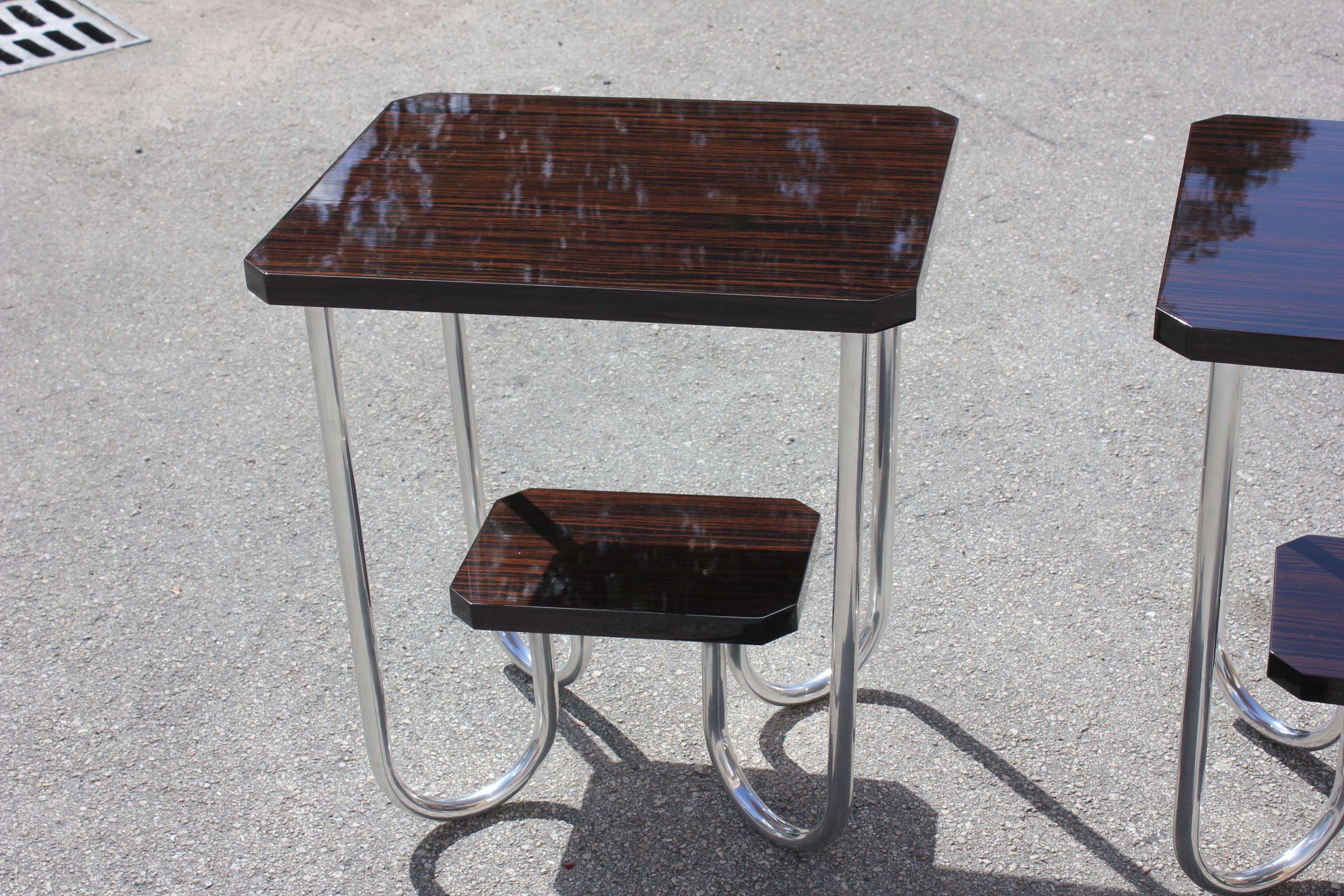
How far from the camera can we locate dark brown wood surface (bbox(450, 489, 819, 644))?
1.66 m

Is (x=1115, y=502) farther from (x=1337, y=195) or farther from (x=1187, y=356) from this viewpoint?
(x=1187, y=356)

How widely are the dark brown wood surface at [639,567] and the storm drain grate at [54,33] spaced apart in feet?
11.0

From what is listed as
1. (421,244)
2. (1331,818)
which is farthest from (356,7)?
(1331,818)

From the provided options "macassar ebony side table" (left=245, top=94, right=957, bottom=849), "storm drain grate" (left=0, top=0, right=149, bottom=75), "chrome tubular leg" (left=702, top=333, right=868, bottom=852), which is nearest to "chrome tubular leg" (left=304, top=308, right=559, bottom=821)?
"macassar ebony side table" (left=245, top=94, right=957, bottom=849)

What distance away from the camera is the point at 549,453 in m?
2.79

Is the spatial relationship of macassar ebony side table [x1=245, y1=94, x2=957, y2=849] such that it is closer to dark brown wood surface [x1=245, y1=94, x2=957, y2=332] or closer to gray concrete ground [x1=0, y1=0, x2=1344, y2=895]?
dark brown wood surface [x1=245, y1=94, x2=957, y2=332]

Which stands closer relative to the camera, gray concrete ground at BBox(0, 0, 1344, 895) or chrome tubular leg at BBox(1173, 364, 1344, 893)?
chrome tubular leg at BBox(1173, 364, 1344, 893)

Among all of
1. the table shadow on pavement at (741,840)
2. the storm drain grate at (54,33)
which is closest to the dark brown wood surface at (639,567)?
the table shadow on pavement at (741,840)

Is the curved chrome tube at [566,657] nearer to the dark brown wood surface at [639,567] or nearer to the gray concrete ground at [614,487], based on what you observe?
the gray concrete ground at [614,487]

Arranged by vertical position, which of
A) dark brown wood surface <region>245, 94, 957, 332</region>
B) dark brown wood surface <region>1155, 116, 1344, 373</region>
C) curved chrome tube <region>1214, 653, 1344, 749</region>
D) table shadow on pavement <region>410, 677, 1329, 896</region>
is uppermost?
dark brown wood surface <region>245, 94, 957, 332</region>

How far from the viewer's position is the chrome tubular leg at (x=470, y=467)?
1.97m

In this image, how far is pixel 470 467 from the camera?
2074mm

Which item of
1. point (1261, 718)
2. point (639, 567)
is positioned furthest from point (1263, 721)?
point (639, 567)

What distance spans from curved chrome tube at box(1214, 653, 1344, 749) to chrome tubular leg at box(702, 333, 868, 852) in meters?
0.63
